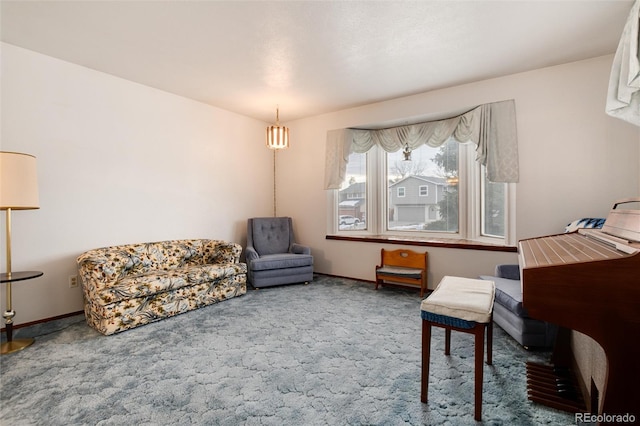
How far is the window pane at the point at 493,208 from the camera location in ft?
11.7

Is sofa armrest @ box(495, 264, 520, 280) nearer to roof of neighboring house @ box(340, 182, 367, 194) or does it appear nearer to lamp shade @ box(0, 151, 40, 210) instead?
roof of neighboring house @ box(340, 182, 367, 194)

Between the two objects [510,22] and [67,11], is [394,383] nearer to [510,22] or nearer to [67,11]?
[510,22]

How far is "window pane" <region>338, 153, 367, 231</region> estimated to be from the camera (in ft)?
15.7

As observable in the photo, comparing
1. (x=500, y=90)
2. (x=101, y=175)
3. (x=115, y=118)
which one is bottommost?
(x=101, y=175)

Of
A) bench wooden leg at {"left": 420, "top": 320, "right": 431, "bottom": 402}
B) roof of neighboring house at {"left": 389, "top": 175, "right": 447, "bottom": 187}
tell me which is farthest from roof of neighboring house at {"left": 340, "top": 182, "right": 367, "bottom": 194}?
bench wooden leg at {"left": 420, "top": 320, "right": 431, "bottom": 402}

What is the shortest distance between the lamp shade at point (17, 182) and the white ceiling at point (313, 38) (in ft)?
3.61

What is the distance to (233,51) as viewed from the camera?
9.22 ft

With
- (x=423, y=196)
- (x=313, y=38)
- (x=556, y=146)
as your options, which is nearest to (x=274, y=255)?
(x=423, y=196)

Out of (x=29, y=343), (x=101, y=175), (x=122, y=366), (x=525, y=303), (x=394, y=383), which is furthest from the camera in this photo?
(x=101, y=175)

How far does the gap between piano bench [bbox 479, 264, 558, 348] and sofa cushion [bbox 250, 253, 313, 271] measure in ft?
8.11

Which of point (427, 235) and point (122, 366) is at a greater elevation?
point (427, 235)

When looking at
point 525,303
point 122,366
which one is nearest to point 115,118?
point 122,366

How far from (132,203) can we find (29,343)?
1.63 meters

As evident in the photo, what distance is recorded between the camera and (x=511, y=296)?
2377 mm
